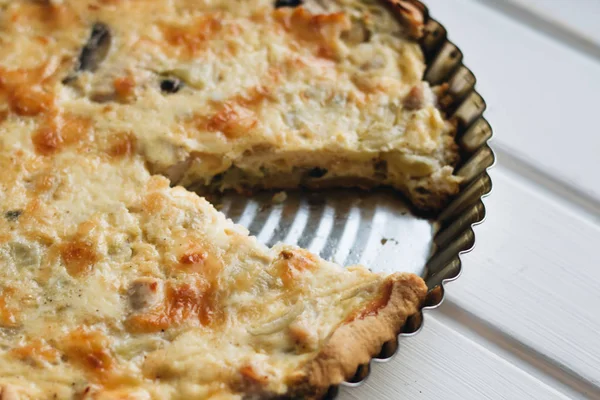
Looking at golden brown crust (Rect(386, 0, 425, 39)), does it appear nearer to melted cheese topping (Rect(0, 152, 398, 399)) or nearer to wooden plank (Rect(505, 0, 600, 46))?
wooden plank (Rect(505, 0, 600, 46))

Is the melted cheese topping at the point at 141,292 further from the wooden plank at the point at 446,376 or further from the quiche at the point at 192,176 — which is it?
the wooden plank at the point at 446,376

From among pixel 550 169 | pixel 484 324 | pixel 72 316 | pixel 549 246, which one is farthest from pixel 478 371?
pixel 72 316

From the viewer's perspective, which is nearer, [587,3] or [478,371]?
[478,371]

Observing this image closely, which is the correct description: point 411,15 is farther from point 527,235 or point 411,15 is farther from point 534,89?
point 527,235

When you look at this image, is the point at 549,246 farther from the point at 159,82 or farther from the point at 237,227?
the point at 159,82

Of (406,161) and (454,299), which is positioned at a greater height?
(406,161)

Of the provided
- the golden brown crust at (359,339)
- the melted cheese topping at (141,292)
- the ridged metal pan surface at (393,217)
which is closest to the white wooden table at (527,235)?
the ridged metal pan surface at (393,217)
